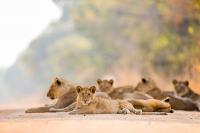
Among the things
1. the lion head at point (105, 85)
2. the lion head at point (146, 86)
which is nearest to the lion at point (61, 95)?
the lion head at point (105, 85)

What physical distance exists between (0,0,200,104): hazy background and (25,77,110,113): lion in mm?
6634

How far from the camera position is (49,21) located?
65.0 feet

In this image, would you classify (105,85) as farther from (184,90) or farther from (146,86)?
(184,90)

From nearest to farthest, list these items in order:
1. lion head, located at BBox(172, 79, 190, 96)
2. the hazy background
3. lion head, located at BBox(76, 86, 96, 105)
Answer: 1. lion head, located at BBox(76, 86, 96, 105)
2. lion head, located at BBox(172, 79, 190, 96)
3. the hazy background

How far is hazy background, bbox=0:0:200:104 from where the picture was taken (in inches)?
612

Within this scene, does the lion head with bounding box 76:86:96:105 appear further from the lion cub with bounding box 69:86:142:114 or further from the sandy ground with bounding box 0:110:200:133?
the sandy ground with bounding box 0:110:200:133

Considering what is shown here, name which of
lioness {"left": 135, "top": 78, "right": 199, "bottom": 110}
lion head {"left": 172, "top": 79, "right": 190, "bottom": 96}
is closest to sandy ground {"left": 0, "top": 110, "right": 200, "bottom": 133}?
lioness {"left": 135, "top": 78, "right": 199, "bottom": 110}

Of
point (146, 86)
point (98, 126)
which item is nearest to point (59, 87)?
point (146, 86)

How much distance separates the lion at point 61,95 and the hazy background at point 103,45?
21.8 feet

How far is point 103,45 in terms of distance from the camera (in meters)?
17.9

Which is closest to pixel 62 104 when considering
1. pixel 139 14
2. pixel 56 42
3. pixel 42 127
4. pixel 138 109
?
pixel 138 109

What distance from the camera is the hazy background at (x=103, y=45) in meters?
15.5

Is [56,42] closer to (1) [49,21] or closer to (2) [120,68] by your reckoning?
(1) [49,21]

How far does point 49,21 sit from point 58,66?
228 centimetres
